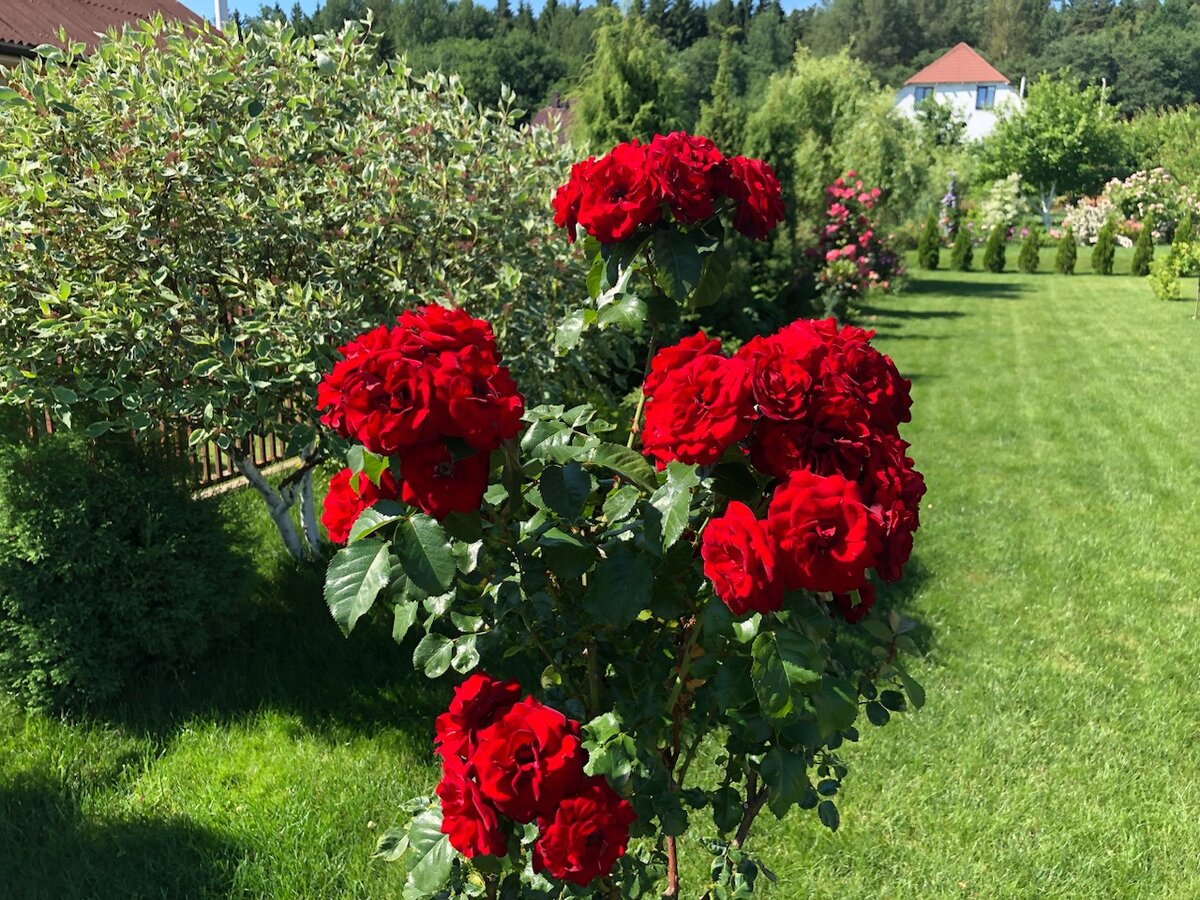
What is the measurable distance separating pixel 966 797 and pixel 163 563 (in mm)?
3322

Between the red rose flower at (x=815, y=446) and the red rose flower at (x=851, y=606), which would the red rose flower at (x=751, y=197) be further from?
the red rose flower at (x=851, y=606)

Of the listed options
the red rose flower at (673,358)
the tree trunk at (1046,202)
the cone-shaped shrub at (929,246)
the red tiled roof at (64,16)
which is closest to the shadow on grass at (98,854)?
the red rose flower at (673,358)

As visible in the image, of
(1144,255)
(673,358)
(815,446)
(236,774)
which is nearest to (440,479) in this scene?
(673,358)

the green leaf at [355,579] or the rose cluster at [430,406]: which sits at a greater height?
the rose cluster at [430,406]

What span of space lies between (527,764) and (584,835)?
0.14 metres

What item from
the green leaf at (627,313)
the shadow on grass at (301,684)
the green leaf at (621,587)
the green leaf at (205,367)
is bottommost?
the shadow on grass at (301,684)

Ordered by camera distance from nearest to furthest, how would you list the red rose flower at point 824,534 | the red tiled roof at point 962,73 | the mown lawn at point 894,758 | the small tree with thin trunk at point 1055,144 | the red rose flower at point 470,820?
the red rose flower at point 824,534 < the red rose flower at point 470,820 < the mown lawn at point 894,758 < the small tree with thin trunk at point 1055,144 < the red tiled roof at point 962,73

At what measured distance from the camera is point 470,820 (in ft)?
5.19

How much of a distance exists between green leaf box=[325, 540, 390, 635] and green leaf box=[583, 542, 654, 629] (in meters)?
0.37

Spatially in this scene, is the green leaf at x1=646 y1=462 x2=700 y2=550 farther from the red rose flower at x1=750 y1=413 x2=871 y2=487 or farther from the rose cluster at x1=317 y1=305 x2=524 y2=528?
the rose cluster at x1=317 y1=305 x2=524 y2=528

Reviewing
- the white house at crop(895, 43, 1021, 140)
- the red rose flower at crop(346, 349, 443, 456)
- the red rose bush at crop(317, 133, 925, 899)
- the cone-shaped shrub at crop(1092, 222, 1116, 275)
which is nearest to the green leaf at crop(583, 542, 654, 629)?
the red rose bush at crop(317, 133, 925, 899)

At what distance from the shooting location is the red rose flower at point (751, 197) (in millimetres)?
1942

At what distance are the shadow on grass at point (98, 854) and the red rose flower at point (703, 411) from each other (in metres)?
2.42

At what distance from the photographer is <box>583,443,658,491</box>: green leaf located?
1.70 m
